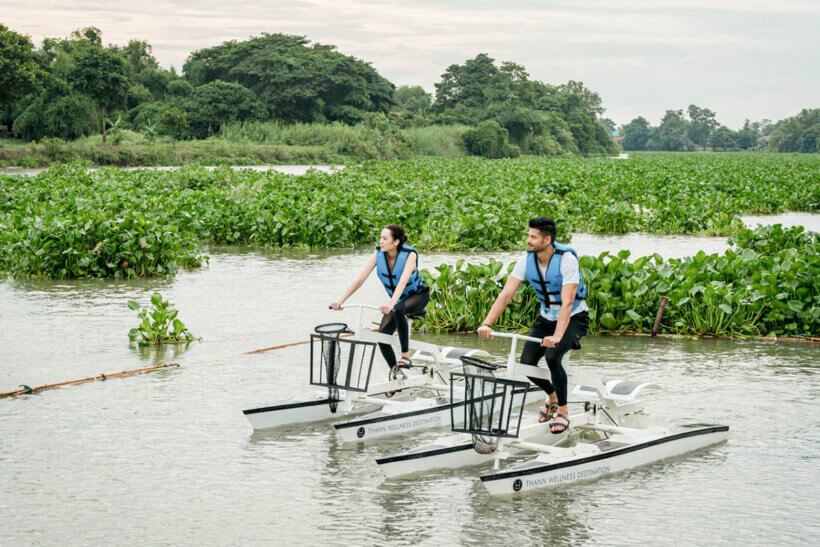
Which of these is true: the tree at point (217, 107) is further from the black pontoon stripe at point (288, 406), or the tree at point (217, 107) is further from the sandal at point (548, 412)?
the sandal at point (548, 412)

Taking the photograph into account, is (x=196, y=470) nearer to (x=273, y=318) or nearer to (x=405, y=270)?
(x=405, y=270)

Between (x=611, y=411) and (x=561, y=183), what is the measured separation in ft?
77.5

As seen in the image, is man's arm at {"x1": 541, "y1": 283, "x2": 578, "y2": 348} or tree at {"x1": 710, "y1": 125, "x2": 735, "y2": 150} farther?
tree at {"x1": 710, "y1": 125, "x2": 735, "y2": 150}

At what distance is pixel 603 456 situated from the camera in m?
5.46

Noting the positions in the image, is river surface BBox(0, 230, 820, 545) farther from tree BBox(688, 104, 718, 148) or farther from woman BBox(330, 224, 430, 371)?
tree BBox(688, 104, 718, 148)

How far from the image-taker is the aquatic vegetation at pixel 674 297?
977cm

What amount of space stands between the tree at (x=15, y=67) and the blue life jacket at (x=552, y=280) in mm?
49275

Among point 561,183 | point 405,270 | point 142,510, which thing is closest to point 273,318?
point 405,270

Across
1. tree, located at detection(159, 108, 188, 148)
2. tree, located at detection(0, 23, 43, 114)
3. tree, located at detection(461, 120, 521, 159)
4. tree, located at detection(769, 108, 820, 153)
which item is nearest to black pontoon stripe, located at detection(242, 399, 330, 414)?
tree, located at detection(0, 23, 43, 114)

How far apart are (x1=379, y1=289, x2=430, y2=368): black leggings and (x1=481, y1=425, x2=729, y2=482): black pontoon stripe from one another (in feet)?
6.60

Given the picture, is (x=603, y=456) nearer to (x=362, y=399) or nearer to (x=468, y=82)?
(x=362, y=399)

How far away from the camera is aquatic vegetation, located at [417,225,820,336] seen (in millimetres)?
9766

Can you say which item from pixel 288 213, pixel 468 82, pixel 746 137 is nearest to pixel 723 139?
pixel 746 137

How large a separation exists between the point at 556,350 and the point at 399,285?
1.56 meters
